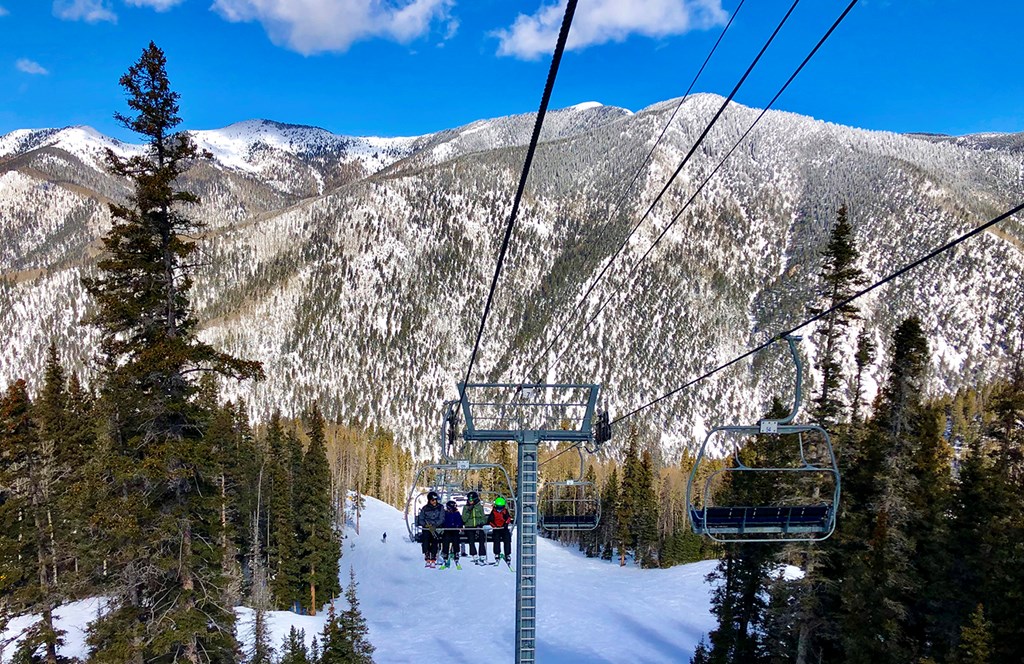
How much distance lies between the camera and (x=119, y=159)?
13859 mm

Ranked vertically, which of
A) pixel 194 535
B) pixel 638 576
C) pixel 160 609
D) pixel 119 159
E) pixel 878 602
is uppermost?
pixel 119 159

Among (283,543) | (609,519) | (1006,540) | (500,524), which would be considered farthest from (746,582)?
(609,519)

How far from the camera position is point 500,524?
1695 cm

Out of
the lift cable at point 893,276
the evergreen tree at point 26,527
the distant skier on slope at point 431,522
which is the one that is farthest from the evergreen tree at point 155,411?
the lift cable at point 893,276

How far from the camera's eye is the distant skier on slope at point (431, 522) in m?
15.8

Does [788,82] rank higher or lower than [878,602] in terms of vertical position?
higher

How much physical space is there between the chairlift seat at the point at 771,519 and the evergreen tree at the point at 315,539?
132ft

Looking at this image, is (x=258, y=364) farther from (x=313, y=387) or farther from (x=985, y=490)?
(x=313, y=387)

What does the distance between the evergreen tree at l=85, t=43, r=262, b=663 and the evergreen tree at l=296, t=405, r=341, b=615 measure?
3227cm

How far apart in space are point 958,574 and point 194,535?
20.7 meters

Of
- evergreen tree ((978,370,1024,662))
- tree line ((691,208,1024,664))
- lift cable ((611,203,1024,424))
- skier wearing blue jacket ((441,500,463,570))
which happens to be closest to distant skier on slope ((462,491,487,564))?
skier wearing blue jacket ((441,500,463,570))

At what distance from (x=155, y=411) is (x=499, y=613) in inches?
1562

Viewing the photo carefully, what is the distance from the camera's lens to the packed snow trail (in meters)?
37.7

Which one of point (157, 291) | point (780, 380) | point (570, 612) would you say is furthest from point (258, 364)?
point (780, 380)
